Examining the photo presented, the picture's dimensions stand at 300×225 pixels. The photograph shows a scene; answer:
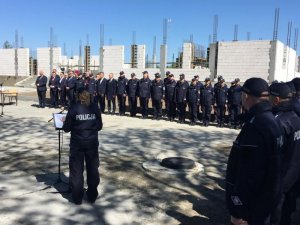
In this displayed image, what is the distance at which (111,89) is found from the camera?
→ 1492cm

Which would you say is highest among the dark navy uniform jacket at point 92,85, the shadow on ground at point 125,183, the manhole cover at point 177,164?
the dark navy uniform jacket at point 92,85

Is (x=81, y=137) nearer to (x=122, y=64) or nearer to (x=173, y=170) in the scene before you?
(x=173, y=170)

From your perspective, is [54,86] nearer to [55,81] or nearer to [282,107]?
[55,81]

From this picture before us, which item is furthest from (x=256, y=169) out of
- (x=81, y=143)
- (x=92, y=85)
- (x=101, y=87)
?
(x=92, y=85)

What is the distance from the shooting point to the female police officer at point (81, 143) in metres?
5.08

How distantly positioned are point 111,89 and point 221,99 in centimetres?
483

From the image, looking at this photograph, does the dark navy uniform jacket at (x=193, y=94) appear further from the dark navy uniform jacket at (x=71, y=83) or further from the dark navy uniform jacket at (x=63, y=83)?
the dark navy uniform jacket at (x=63, y=83)

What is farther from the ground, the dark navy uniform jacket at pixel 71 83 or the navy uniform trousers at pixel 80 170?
the dark navy uniform jacket at pixel 71 83

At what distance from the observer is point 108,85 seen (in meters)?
15.0

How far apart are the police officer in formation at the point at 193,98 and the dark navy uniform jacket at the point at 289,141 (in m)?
9.26

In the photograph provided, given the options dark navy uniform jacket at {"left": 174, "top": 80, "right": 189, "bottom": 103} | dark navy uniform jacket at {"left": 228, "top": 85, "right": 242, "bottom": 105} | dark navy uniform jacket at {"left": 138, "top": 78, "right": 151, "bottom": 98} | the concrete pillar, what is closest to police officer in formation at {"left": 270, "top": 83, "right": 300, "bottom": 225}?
dark navy uniform jacket at {"left": 228, "top": 85, "right": 242, "bottom": 105}

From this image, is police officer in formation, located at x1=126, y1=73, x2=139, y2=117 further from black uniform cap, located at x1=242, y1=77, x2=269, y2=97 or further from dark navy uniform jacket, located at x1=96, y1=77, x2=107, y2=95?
black uniform cap, located at x1=242, y1=77, x2=269, y2=97

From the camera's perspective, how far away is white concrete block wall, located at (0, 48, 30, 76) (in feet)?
112

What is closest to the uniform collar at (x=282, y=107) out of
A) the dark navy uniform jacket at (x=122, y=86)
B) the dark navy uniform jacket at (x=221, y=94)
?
the dark navy uniform jacket at (x=221, y=94)
